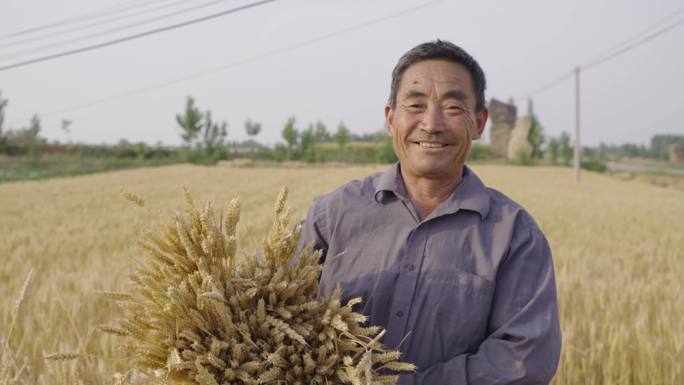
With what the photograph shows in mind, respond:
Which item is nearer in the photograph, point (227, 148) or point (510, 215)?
point (510, 215)

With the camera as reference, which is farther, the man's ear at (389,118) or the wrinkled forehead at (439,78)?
the man's ear at (389,118)

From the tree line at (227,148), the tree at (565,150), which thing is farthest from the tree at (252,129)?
the tree at (565,150)

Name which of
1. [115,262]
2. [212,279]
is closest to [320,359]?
[212,279]

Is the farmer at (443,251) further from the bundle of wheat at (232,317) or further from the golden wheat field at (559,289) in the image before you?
the golden wheat field at (559,289)

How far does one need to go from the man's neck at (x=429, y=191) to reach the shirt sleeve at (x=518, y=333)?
28 cm

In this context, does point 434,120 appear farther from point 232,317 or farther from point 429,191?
point 232,317

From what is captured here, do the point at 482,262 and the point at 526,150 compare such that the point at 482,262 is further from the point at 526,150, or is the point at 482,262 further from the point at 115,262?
the point at 526,150

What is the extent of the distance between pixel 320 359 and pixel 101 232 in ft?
21.3

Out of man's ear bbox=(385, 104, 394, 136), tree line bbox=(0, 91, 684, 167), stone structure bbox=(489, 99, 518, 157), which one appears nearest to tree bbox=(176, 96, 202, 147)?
tree line bbox=(0, 91, 684, 167)

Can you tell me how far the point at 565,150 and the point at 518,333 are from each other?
49.9 metres

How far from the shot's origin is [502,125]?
48875 mm

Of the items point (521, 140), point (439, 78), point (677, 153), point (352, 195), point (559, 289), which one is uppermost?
point (521, 140)

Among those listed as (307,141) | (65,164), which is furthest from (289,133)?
(65,164)

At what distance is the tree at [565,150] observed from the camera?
153 ft
